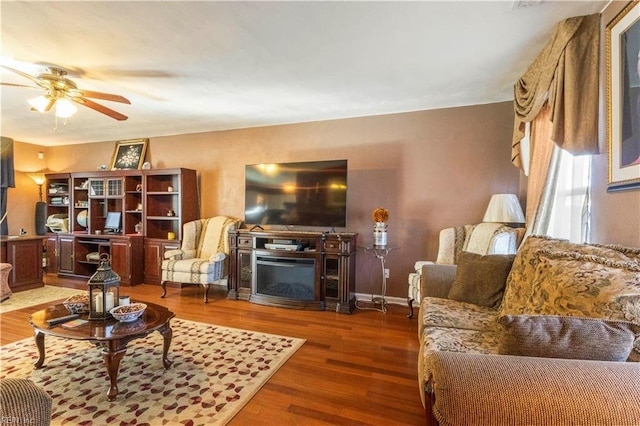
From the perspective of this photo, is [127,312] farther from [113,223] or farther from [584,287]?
[113,223]

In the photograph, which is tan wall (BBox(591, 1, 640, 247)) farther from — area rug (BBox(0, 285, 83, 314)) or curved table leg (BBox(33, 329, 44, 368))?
area rug (BBox(0, 285, 83, 314))

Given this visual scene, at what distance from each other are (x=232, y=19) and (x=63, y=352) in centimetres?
296

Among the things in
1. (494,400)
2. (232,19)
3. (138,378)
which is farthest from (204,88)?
(494,400)

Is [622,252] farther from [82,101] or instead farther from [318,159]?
[82,101]

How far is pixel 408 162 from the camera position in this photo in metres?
3.87

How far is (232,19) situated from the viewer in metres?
2.02

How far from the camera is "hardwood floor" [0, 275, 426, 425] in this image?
70.7 inches

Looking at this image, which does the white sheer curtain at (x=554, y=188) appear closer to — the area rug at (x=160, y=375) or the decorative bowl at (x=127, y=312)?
the area rug at (x=160, y=375)

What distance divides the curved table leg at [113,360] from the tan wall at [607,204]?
3.02 m

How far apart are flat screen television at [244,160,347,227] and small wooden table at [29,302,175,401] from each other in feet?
6.78

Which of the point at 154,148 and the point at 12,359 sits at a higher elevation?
the point at 154,148

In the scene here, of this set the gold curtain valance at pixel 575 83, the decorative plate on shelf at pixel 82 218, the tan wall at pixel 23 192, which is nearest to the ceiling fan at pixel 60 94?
the decorative plate on shelf at pixel 82 218

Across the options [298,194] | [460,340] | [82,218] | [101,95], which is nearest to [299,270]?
[298,194]

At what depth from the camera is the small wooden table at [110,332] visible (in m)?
1.85
